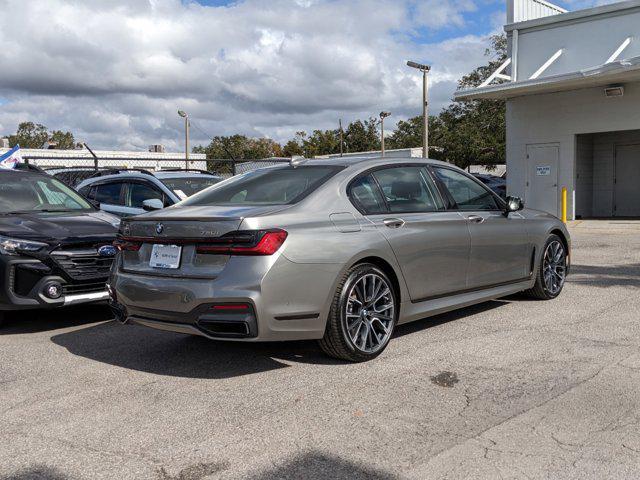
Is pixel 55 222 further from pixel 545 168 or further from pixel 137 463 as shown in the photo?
pixel 545 168

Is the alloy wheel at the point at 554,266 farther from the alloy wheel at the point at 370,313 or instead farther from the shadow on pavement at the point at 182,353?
the shadow on pavement at the point at 182,353

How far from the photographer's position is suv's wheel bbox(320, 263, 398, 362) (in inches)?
195

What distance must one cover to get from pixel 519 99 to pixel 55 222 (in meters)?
17.5

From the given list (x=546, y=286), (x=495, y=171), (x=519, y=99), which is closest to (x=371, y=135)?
(x=495, y=171)

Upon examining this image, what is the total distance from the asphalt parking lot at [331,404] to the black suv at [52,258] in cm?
40

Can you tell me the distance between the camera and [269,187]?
5609mm

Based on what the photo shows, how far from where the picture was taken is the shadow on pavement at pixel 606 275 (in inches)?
339

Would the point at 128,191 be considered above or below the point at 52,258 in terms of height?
above

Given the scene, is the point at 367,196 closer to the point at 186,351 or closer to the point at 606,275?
the point at 186,351

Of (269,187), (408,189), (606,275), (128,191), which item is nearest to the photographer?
(269,187)

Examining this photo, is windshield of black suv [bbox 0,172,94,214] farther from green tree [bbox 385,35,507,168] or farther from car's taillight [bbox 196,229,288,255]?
green tree [bbox 385,35,507,168]

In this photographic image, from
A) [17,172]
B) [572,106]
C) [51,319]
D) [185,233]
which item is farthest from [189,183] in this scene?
[572,106]

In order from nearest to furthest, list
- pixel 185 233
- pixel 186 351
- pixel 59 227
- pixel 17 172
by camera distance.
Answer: pixel 185 233, pixel 186 351, pixel 59 227, pixel 17 172

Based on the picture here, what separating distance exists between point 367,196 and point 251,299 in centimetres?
151
